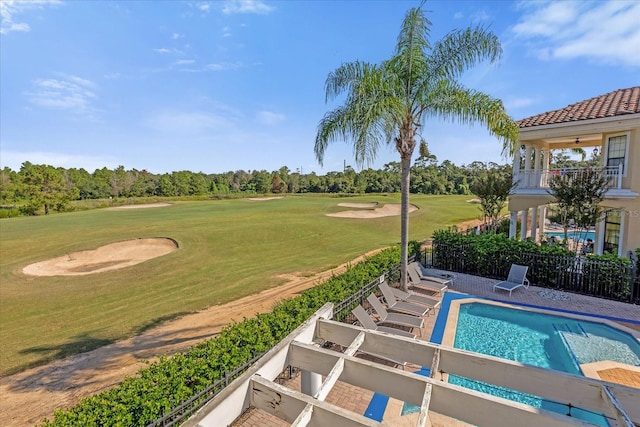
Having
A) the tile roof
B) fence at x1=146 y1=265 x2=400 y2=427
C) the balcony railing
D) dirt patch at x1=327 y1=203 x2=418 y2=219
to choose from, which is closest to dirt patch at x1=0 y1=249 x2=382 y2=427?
fence at x1=146 y1=265 x2=400 y2=427

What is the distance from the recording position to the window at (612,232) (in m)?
13.6

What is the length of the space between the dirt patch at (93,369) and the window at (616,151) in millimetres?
15656

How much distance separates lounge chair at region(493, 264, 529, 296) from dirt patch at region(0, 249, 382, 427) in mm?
8644

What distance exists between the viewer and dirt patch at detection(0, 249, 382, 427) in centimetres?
623

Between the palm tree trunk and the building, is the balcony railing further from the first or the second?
the palm tree trunk

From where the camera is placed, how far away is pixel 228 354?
5184mm

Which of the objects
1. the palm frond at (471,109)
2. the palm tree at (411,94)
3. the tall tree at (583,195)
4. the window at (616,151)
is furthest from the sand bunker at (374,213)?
the palm frond at (471,109)

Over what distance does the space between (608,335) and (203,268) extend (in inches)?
620

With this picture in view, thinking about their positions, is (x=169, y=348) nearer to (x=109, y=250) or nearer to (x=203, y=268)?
(x=203, y=268)

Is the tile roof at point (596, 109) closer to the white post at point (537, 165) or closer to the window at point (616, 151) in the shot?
the window at point (616, 151)

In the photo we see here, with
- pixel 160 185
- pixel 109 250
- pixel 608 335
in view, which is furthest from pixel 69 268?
pixel 160 185

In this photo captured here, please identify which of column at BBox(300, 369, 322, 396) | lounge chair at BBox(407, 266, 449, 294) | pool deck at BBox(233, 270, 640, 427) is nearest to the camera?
column at BBox(300, 369, 322, 396)

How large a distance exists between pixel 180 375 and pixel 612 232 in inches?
721

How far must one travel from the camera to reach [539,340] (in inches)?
322
